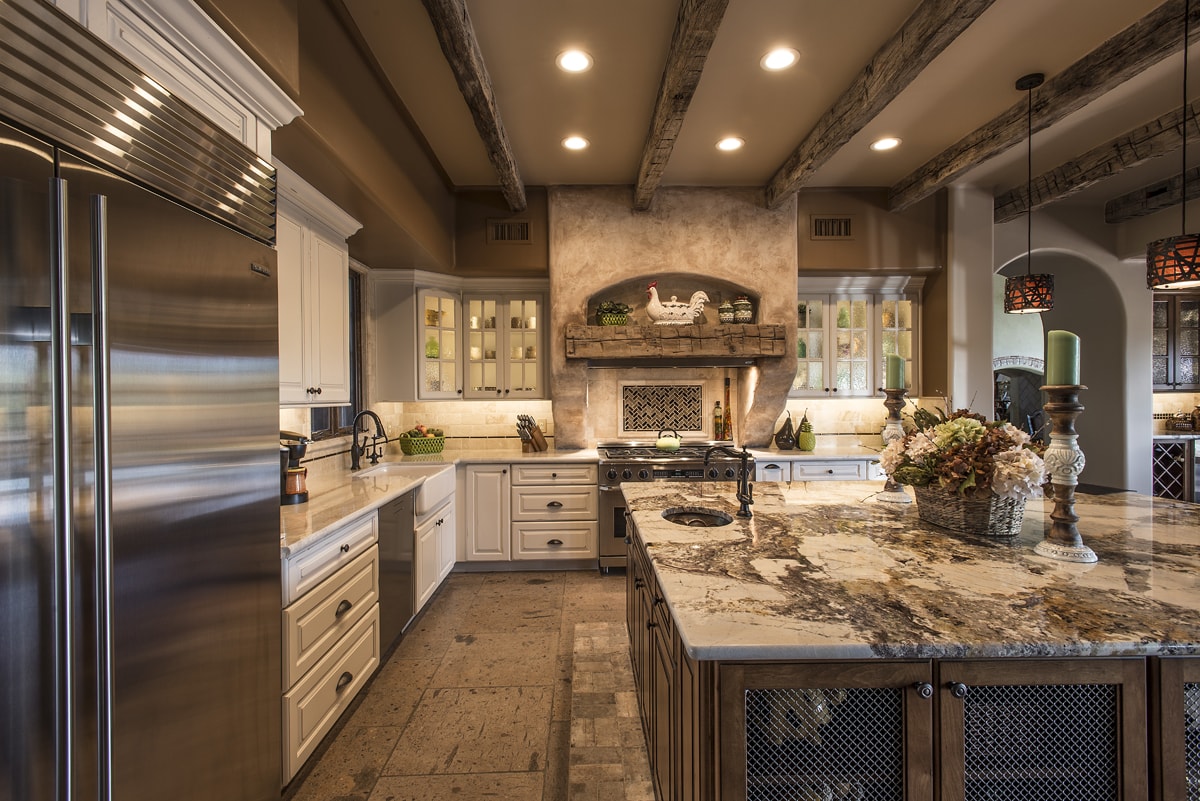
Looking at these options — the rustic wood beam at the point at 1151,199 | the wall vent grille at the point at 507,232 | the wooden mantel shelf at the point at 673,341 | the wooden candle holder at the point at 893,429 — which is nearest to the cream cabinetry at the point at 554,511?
the wooden mantel shelf at the point at 673,341

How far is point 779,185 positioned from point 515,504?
3.05m

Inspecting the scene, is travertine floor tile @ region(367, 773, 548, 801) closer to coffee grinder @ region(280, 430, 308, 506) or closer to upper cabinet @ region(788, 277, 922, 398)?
coffee grinder @ region(280, 430, 308, 506)

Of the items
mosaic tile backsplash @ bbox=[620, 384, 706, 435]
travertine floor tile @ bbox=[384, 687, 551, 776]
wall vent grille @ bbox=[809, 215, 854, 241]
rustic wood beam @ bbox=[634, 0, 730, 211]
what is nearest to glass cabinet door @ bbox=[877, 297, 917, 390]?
wall vent grille @ bbox=[809, 215, 854, 241]

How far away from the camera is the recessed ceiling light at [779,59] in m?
2.58

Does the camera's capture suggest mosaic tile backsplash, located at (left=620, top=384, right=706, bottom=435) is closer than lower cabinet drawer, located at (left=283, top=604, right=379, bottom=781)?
No

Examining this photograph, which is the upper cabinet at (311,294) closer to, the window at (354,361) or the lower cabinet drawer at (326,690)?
the window at (354,361)

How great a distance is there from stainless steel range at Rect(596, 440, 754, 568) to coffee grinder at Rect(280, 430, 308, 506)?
2175mm

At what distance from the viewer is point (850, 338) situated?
4855 millimetres

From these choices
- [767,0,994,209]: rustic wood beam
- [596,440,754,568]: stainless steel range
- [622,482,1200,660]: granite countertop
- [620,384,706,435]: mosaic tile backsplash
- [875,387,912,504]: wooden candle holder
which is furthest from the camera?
[620,384,706,435]: mosaic tile backsplash

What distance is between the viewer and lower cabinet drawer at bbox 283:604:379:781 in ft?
6.20

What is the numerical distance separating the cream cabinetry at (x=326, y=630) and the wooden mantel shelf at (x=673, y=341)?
2153 mm

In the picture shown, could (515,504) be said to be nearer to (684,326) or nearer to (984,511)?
(684,326)

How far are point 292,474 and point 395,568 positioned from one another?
762 mm

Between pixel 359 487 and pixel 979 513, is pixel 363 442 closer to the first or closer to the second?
pixel 359 487
